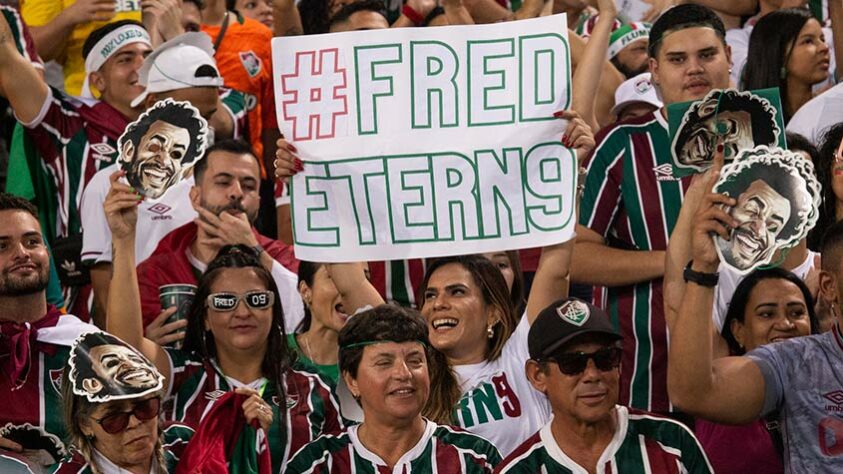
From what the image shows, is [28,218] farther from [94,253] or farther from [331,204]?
[331,204]

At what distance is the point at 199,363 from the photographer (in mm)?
6305

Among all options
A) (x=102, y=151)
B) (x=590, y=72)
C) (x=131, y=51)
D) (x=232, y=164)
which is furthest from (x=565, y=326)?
(x=131, y=51)

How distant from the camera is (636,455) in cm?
528

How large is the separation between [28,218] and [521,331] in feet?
6.50

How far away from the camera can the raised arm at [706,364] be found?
16.3 feet

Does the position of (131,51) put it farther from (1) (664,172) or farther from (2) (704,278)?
(2) (704,278)

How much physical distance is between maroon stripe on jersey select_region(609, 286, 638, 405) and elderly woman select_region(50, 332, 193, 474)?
6.08ft

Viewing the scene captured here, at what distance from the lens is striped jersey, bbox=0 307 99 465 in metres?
6.06

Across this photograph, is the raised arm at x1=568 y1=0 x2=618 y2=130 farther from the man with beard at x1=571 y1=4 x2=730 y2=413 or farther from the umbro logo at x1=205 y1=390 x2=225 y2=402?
the umbro logo at x1=205 y1=390 x2=225 y2=402

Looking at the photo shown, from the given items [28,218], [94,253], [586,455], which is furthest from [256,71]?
[586,455]

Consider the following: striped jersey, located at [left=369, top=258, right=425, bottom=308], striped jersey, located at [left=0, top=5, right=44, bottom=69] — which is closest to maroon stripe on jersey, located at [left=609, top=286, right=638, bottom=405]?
striped jersey, located at [left=369, top=258, right=425, bottom=308]

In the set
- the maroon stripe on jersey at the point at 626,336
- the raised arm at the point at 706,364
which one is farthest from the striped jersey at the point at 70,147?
the raised arm at the point at 706,364

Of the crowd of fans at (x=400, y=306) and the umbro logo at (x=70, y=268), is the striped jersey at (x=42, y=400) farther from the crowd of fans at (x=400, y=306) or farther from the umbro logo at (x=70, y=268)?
the umbro logo at (x=70, y=268)

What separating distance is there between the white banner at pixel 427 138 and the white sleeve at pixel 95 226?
1.17 m
